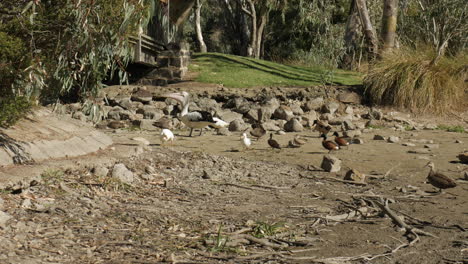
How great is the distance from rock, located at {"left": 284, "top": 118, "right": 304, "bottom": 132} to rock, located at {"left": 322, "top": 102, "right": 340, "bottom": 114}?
2.41m

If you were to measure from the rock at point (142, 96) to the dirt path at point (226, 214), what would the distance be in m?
6.69

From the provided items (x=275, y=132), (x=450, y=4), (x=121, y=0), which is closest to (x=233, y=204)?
(x=121, y=0)

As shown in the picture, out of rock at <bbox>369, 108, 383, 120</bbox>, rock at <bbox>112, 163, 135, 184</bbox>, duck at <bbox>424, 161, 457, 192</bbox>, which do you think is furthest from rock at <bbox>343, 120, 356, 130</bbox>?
rock at <bbox>112, 163, 135, 184</bbox>

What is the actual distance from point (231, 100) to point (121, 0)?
9.16 metres

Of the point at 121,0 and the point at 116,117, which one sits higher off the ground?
the point at 121,0

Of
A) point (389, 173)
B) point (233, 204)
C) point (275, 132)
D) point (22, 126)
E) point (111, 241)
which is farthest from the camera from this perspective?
point (275, 132)

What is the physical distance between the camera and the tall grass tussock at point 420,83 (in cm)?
1583

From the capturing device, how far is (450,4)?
2736 cm

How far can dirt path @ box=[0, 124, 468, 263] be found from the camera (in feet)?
16.6

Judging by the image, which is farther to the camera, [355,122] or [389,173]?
[355,122]

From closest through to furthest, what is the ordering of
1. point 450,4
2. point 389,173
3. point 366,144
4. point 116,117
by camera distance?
point 389,173 < point 366,144 < point 116,117 < point 450,4

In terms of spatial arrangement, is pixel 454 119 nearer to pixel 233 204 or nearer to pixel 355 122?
pixel 355 122

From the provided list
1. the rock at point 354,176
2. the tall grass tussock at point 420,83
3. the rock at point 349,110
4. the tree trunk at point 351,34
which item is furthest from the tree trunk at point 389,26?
the rock at point 354,176

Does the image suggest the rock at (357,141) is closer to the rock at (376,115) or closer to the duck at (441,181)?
the duck at (441,181)
